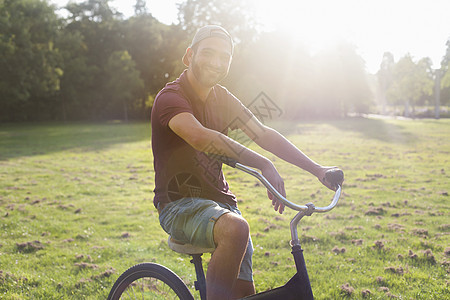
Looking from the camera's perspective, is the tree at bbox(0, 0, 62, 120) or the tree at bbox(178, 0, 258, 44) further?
the tree at bbox(178, 0, 258, 44)

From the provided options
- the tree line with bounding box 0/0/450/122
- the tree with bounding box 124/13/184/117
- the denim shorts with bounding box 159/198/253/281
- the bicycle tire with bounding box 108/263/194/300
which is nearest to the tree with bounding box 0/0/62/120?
the tree line with bounding box 0/0/450/122

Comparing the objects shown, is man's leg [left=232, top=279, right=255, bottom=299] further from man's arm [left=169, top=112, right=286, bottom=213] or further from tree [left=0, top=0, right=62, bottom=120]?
tree [left=0, top=0, right=62, bottom=120]

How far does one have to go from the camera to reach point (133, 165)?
1541cm

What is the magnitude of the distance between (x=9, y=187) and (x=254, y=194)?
6.38 meters

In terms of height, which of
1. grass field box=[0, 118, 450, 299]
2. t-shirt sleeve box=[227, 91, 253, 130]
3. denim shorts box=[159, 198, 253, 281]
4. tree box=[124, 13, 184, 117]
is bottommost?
grass field box=[0, 118, 450, 299]

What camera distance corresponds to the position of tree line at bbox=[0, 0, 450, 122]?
4003 centimetres

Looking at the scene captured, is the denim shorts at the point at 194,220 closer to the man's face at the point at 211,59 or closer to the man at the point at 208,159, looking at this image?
the man at the point at 208,159

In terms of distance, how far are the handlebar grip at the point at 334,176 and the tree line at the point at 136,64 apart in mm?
33787

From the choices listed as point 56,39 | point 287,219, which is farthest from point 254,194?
point 56,39

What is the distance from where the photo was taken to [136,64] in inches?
2138

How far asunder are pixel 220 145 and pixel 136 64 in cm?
5446

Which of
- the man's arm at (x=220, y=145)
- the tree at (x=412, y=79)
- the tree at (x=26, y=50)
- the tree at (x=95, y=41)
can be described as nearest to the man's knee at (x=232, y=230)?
the man's arm at (x=220, y=145)

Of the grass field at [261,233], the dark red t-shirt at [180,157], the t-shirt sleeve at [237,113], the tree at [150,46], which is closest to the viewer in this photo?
the dark red t-shirt at [180,157]

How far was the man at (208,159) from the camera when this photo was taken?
2.09m
